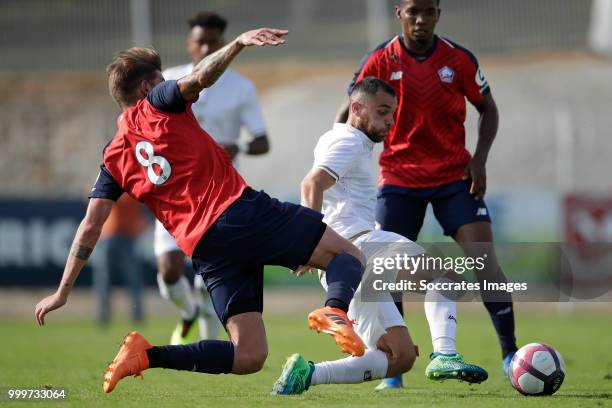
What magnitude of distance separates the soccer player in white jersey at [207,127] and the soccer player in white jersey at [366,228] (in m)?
2.87

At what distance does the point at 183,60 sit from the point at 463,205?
1548 cm

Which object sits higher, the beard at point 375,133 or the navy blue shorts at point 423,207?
the beard at point 375,133

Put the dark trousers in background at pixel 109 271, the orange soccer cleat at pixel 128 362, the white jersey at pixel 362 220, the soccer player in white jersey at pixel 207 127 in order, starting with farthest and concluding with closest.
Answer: the dark trousers in background at pixel 109 271 → the soccer player in white jersey at pixel 207 127 → the white jersey at pixel 362 220 → the orange soccer cleat at pixel 128 362

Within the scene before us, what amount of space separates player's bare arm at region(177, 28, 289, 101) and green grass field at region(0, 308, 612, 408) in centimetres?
171

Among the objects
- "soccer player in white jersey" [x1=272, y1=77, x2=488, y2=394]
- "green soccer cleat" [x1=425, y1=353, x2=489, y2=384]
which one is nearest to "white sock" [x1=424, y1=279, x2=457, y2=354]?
"soccer player in white jersey" [x1=272, y1=77, x2=488, y2=394]

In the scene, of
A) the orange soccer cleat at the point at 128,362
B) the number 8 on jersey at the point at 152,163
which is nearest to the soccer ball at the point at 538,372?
the orange soccer cleat at the point at 128,362

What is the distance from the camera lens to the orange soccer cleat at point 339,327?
530 centimetres

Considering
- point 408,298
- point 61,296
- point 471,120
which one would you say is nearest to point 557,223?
point 471,120

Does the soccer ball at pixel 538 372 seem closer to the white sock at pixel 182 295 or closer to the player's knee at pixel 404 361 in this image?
the player's knee at pixel 404 361

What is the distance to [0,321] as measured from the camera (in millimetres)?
17125

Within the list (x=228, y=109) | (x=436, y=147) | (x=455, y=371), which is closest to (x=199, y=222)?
(x=455, y=371)

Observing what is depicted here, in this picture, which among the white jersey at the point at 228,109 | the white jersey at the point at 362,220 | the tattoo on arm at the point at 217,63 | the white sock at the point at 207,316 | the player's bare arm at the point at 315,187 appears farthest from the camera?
the white sock at the point at 207,316

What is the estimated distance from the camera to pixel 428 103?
7.30 metres

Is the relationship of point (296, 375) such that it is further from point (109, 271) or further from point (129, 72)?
point (109, 271)
